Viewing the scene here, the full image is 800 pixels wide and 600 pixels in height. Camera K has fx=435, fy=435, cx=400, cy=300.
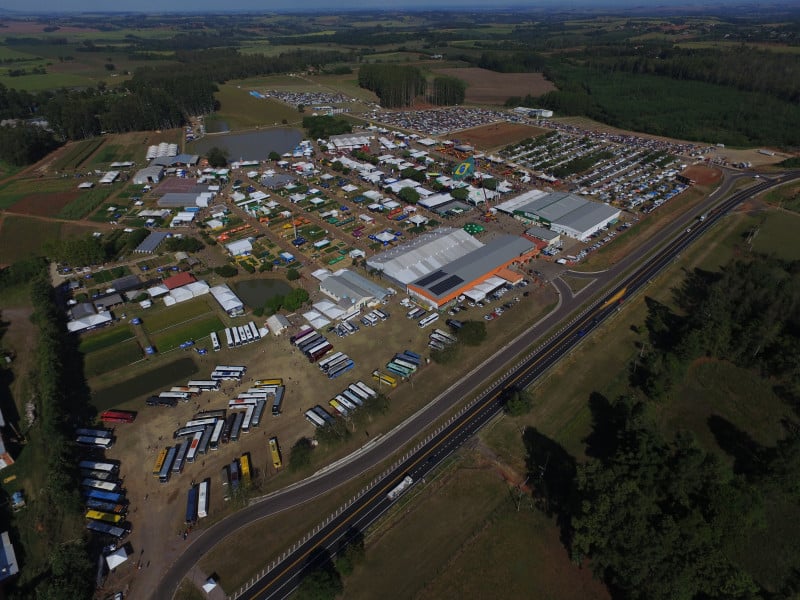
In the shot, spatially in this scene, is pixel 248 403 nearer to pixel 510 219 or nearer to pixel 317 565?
pixel 317 565

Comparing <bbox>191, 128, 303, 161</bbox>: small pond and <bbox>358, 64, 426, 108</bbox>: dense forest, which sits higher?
<bbox>358, 64, 426, 108</bbox>: dense forest

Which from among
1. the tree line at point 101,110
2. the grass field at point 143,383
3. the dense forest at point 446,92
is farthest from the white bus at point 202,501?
the dense forest at point 446,92

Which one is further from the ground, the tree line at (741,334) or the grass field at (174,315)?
the tree line at (741,334)

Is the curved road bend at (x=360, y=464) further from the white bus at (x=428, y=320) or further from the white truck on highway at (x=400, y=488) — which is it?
the white bus at (x=428, y=320)

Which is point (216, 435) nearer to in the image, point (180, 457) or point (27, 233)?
point (180, 457)

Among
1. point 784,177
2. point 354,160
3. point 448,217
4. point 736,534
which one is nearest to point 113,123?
point 354,160

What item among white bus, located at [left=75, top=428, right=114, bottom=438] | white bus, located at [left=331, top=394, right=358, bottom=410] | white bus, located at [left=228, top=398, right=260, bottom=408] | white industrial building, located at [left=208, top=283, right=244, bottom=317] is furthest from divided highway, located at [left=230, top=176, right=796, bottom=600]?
white industrial building, located at [left=208, top=283, right=244, bottom=317]

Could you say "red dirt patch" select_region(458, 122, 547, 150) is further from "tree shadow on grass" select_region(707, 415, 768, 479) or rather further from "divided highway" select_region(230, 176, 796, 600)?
"tree shadow on grass" select_region(707, 415, 768, 479)

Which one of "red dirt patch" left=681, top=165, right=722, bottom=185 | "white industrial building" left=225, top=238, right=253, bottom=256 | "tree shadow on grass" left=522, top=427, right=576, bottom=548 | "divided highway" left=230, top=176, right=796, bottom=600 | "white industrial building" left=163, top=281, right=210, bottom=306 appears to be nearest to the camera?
"divided highway" left=230, top=176, right=796, bottom=600

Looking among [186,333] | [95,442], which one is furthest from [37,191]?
[95,442]
